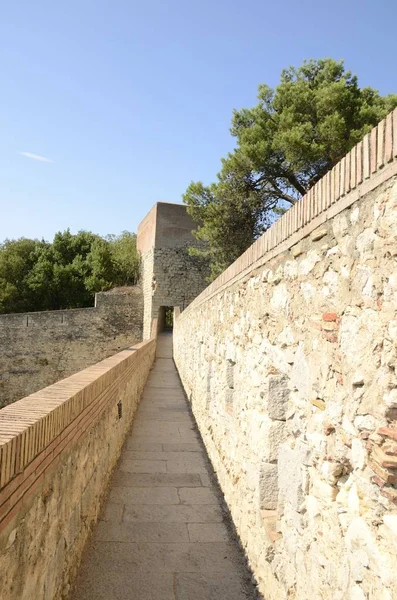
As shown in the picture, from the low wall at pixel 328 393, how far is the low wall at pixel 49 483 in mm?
1187

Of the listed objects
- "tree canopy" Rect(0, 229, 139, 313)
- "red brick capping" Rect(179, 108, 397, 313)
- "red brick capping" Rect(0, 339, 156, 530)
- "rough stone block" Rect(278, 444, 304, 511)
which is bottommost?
"rough stone block" Rect(278, 444, 304, 511)

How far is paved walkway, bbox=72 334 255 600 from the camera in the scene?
3086 mm

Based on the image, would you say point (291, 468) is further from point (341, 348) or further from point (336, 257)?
point (336, 257)

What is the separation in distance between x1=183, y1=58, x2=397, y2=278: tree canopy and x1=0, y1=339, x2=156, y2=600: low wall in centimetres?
1193

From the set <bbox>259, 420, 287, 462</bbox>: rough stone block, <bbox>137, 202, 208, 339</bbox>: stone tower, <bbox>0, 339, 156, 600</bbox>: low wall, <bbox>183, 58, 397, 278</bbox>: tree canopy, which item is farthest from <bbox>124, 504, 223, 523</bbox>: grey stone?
<bbox>137, 202, 208, 339</bbox>: stone tower

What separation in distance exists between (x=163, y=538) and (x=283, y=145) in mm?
13224

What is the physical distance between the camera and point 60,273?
32125 mm

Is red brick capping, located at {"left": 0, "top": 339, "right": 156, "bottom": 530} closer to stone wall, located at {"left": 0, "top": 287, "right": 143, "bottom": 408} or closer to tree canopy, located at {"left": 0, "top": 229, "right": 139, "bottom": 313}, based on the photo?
stone wall, located at {"left": 0, "top": 287, "right": 143, "bottom": 408}

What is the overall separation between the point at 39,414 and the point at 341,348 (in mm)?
1439

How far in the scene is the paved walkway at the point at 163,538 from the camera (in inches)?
121

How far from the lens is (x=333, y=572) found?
6.17ft

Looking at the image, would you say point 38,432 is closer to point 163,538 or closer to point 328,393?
point 328,393

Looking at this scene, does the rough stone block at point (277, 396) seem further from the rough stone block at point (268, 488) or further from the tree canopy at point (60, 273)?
the tree canopy at point (60, 273)


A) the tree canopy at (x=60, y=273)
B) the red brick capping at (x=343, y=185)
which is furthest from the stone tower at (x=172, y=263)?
the red brick capping at (x=343, y=185)
